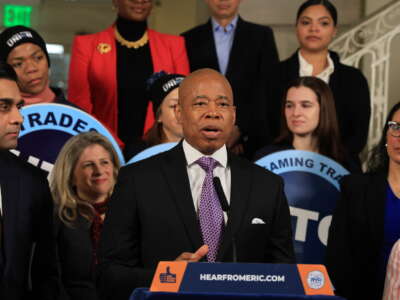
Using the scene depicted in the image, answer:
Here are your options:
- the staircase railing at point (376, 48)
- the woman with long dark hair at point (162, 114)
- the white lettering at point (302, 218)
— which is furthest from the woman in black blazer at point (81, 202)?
the staircase railing at point (376, 48)

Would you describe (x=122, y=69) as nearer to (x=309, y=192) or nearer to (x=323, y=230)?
(x=309, y=192)

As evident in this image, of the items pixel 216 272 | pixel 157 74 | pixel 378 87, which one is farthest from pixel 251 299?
pixel 378 87

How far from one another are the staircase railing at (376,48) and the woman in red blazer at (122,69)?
2.49m

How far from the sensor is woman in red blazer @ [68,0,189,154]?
5.13 m

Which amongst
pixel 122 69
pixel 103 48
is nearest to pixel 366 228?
pixel 122 69

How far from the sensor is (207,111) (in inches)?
118

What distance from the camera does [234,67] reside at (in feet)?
17.2

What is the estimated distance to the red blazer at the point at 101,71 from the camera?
513 centimetres

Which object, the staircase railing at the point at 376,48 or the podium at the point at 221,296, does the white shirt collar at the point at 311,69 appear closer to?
the staircase railing at the point at 376,48

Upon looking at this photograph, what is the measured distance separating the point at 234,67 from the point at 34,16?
535 centimetres

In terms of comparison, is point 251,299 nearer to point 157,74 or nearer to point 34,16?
point 157,74

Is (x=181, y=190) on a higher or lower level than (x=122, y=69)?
lower

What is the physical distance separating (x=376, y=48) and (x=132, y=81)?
9.70 ft

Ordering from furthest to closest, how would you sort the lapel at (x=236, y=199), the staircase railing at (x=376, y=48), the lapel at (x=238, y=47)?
the staircase railing at (x=376, y=48) < the lapel at (x=238, y=47) < the lapel at (x=236, y=199)
